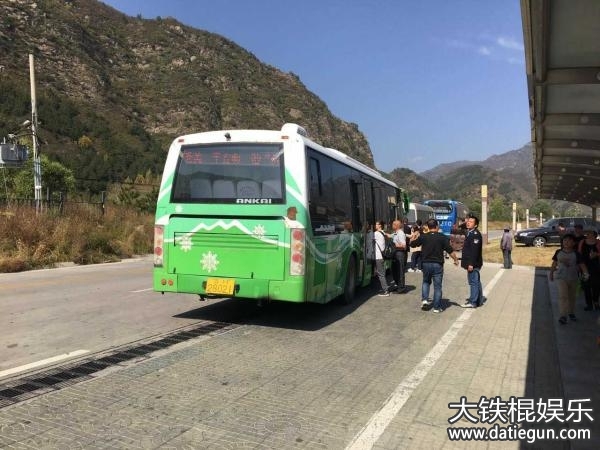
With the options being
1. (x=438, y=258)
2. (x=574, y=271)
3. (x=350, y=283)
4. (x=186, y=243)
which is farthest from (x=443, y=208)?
(x=186, y=243)

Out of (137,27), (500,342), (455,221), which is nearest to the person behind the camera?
(500,342)

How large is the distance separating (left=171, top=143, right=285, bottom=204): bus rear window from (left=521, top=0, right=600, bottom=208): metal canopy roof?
413 centimetres

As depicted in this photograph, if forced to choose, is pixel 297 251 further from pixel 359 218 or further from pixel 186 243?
pixel 359 218

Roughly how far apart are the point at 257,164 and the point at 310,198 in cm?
99

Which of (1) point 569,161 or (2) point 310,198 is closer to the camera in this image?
(2) point 310,198

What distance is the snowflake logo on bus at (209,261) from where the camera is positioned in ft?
26.7

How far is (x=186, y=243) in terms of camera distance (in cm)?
827

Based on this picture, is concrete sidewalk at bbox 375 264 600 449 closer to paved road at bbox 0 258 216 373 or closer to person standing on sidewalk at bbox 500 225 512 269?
paved road at bbox 0 258 216 373

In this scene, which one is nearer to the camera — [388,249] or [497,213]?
[388,249]

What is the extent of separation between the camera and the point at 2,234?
55.4 feet

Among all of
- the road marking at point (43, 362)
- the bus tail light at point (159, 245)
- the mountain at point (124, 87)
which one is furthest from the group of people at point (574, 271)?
the mountain at point (124, 87)

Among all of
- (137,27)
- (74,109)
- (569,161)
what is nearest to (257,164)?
(569,161)

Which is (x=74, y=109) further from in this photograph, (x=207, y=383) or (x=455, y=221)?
(x=207, y=383)

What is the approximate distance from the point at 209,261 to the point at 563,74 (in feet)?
22.9
